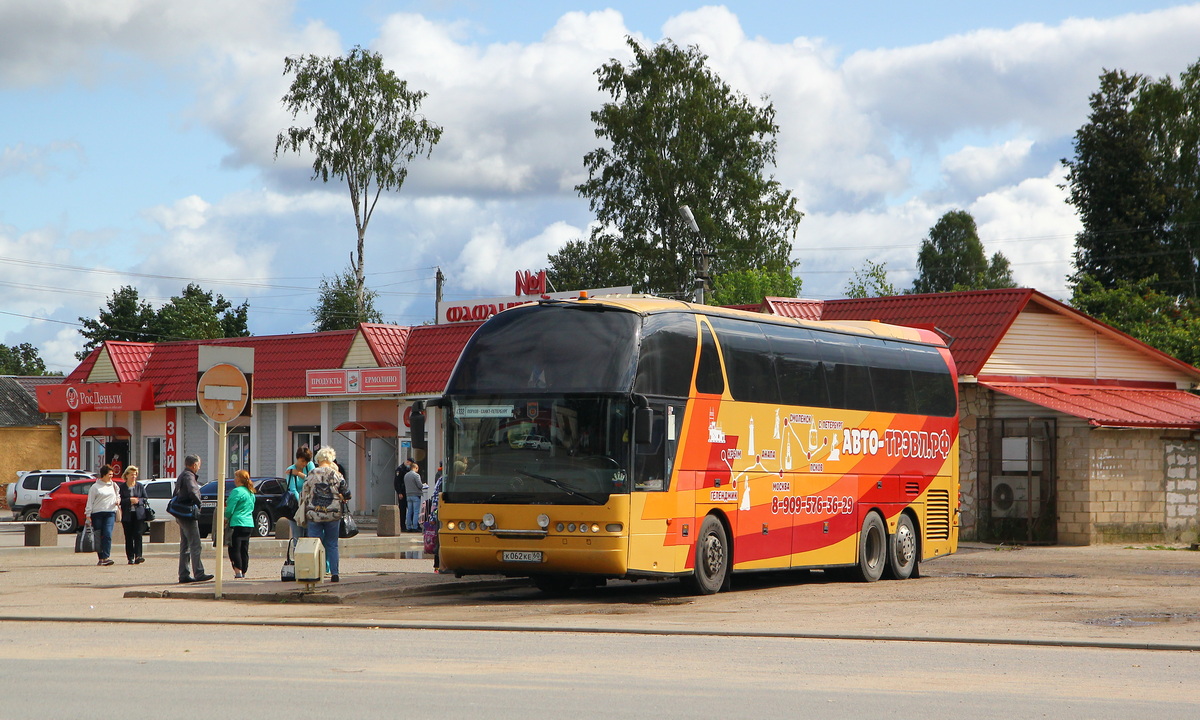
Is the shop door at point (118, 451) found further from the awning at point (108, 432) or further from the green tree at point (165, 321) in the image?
the green tree at point (165, 321)

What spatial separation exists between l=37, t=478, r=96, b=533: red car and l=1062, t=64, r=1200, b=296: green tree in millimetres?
39335

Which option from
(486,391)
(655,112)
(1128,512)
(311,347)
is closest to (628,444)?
(486,391)

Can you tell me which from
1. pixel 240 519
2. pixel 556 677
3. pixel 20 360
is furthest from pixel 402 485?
pixel 20 360

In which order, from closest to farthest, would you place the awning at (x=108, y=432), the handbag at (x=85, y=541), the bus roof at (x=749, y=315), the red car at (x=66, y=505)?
the bus roof at (x=749, y=315)
the handbag at (x=85, y=541)
the red car at (x=66, y=505)
the awning at (x=108, y=432)

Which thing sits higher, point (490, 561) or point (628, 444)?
point (628, 444)

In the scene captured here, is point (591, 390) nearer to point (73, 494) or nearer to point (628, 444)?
point (628, 444)

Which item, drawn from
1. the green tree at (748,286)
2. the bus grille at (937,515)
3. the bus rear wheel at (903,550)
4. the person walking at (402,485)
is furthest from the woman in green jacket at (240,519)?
the green tree at (748,286)

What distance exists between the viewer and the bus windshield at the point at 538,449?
1598cm

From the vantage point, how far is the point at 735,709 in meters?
8.55

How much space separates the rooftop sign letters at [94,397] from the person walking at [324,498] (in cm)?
3163

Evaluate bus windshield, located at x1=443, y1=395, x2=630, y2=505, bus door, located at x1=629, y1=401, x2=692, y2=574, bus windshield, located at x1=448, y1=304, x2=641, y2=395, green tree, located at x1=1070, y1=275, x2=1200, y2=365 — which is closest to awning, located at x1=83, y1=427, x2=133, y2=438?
green tree, located at x1=1070, y1=275, x2=1200, y2=365

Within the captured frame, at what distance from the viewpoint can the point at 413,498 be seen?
31625mm

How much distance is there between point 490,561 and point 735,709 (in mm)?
8252

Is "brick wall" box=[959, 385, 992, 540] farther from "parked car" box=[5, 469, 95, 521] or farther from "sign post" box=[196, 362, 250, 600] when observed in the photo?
"parked car" box=[5, 469, 95, 521]
